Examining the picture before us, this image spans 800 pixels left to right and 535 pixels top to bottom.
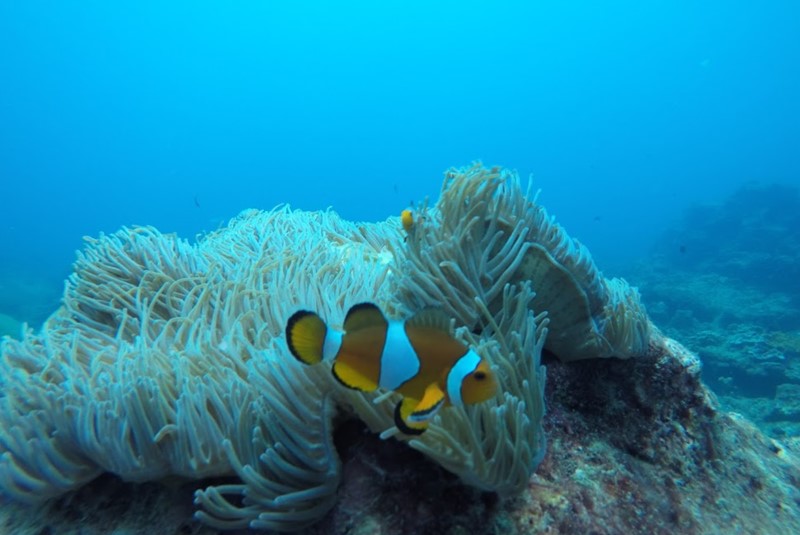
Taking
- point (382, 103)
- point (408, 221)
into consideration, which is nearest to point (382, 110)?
point (382, 103)

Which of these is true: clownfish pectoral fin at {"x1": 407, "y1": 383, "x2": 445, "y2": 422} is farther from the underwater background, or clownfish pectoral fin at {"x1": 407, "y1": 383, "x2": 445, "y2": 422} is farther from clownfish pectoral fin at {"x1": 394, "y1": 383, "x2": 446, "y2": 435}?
the underwater background

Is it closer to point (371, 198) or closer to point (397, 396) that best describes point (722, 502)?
point (397, 396)

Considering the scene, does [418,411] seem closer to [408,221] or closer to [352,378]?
[352,378]

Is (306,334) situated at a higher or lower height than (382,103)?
lower

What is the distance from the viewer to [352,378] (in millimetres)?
1357

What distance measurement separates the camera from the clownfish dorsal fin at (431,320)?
4.52 feet

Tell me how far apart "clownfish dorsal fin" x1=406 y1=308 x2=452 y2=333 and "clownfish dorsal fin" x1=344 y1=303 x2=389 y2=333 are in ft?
0.27

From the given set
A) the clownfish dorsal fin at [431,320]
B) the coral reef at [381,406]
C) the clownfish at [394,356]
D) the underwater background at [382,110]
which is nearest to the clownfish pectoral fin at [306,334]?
the clownfish at [394,356]

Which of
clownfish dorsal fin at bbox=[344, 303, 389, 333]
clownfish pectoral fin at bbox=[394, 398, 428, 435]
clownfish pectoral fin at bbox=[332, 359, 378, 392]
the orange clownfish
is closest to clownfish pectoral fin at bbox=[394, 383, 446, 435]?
clownfish pectoral fin at bbox=[394, 398, 428, 435]

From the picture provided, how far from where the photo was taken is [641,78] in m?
127

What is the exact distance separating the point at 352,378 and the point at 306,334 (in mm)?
176

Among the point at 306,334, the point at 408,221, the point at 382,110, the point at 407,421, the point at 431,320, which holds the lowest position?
the point at 407,421

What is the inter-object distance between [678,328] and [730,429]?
14.1 metres

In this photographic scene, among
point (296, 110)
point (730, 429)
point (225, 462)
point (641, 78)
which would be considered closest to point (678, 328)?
point (730, 429)
